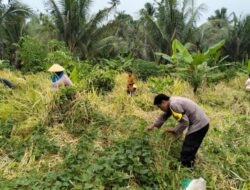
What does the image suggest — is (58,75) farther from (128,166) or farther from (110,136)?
(128,166)

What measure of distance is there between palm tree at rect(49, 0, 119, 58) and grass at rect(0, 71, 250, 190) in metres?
9.40

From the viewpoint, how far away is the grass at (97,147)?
4.97 metres

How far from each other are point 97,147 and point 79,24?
39.5 ft

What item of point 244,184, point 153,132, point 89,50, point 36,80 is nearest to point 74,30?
point 89,50

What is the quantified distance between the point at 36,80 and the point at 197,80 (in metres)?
4.61

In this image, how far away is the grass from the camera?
16.3 ft

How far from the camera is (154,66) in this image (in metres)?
13.1

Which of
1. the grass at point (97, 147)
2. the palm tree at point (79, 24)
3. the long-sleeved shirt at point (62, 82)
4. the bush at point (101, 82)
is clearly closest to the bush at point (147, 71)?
the bush at point (101, 82)

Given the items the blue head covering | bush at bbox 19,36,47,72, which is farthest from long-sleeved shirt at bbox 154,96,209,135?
bush at bbox 19,36,47,72

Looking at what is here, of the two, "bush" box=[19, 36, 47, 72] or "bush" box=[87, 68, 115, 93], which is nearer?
"bush" box=[87, 68, 115, 93]

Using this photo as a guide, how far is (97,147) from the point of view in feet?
19.3

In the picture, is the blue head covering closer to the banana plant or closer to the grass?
the grass

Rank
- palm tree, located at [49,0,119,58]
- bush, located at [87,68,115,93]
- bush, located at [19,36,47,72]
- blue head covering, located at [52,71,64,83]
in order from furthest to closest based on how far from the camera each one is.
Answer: palm tree, located at [49,0,119,58] → bush, located at [19,36,47,72] → bush, located at [87,68,115,93] → blue head covering, located at [52,71,64,83]

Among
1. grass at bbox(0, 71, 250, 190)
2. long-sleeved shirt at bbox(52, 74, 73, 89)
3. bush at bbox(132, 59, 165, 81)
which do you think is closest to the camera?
grass at bbox(0, 71, 250, 190)
